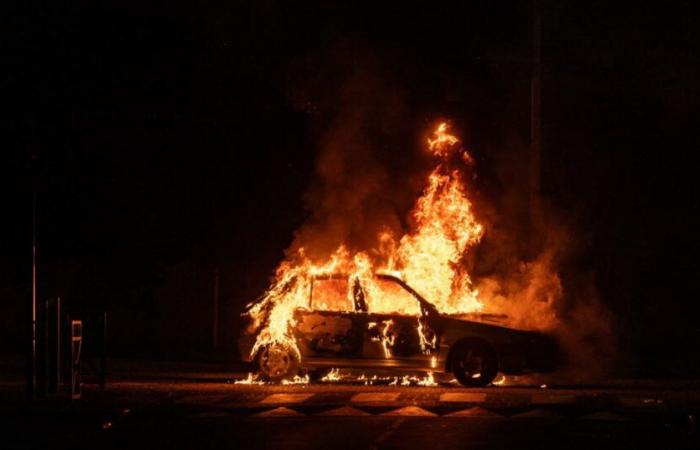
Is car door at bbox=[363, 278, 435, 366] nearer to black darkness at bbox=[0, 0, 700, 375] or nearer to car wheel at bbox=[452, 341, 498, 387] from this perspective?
car wheel at bbox=[452, 341, 498, 387]

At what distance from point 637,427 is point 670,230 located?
45.8 feet

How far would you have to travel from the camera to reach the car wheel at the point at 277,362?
18.2 metres

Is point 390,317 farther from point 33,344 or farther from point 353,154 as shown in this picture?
point 33,344

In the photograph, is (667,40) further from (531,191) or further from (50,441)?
(50,441)

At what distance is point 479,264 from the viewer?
73.0ft

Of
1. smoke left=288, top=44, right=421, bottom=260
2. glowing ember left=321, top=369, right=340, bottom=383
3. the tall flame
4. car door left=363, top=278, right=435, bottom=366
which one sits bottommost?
glowing ember left=321, top=369, right=340, bottom=383

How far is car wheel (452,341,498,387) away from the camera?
58.4ft

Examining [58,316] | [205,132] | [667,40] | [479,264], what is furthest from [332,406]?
[667,40]

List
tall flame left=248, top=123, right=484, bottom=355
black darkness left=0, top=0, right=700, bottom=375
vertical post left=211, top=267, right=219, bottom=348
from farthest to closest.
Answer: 1. vertical post left=211, top=267, right=219, bottom=348
2. black darkness left=0, top=0, right=700, bottom=375
3. tall flame left=248, top=123, right=484, bottom=355

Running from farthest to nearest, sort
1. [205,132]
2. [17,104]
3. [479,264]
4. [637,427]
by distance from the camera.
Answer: [205,132] < [17,104] < [479,264] < [637,427]

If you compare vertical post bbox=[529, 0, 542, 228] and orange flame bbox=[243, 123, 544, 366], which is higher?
vertical post bbox=[529, 0, 542, 228]

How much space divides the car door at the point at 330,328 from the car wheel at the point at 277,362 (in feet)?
0.78

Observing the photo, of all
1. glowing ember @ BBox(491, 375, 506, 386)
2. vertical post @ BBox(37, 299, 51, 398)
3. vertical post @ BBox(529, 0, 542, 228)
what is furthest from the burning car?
vertical post @ BBox(37, 299, 51, 398)

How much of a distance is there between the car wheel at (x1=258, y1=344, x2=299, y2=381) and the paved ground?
0.24 meters
